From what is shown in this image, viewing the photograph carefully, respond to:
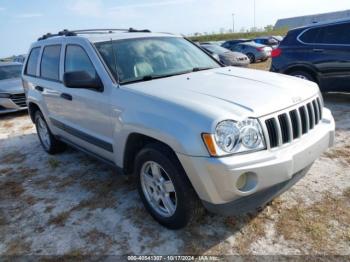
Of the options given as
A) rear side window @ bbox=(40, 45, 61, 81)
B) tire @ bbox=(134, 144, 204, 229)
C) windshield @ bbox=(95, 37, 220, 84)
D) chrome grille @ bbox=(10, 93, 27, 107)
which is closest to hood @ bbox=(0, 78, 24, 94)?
chrome grille @ bbox=(10, 93, 27, 107)

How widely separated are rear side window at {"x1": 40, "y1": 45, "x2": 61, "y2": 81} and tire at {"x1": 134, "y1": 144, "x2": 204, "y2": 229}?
223cm

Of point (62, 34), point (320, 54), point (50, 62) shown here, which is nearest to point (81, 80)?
point (62, 34)

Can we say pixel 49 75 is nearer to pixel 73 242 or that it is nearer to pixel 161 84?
pixel 161 84

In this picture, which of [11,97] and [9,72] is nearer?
[11,97]

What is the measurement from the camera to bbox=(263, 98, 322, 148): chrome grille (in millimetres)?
2693

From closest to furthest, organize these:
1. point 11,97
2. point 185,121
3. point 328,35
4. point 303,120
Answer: point 185,121 → point 303,120 → point 328,35 → point 11,97

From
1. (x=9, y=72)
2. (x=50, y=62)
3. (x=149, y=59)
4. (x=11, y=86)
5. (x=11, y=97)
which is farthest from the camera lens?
(x=9, y=72)

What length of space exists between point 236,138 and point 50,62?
3477 millimetres

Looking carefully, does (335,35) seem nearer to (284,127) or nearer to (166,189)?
(284,127)

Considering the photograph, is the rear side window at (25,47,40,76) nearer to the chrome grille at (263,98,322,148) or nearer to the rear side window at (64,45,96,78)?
the rear side window at (64,45,96,78)

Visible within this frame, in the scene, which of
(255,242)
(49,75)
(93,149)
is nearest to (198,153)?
(255,242)

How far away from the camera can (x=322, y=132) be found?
3.16 m

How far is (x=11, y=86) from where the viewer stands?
30.8 feet

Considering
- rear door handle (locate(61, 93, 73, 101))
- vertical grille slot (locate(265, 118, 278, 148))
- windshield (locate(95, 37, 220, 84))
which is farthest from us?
rear door handle (locate(61, 93, 73, 101))
